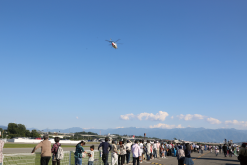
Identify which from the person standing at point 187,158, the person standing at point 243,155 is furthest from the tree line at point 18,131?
the person standing at point 243,155

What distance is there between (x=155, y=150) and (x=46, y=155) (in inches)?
625

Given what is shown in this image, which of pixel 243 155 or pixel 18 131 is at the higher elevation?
pixel 243 155

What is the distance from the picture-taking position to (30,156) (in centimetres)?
882

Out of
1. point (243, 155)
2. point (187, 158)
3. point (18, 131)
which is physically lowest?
point (18, 131)

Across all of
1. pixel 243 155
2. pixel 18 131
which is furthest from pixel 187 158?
pixel 18 131

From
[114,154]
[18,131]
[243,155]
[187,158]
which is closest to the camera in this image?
[243,155]

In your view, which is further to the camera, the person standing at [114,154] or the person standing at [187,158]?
the person standing at [114,154]

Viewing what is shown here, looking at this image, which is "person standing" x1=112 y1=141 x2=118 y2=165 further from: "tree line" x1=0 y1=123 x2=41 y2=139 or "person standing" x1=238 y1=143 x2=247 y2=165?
"tree line" x1=0 y1=123 x2=41 y2=139

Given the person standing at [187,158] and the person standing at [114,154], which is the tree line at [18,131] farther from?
the person standing at [187,158]

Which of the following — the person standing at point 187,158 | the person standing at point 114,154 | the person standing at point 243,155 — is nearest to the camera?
the person standing at point 243,155

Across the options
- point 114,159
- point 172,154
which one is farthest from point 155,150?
point 114,159

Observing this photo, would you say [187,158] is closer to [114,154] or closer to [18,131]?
[114,154]

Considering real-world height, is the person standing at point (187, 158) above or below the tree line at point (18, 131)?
above

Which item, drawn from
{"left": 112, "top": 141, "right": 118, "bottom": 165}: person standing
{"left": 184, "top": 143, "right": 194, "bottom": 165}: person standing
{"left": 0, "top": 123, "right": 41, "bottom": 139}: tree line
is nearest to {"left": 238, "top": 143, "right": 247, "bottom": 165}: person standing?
{"left": 184, "top": 143, "right": 194, "bottom": 165}: person standing
